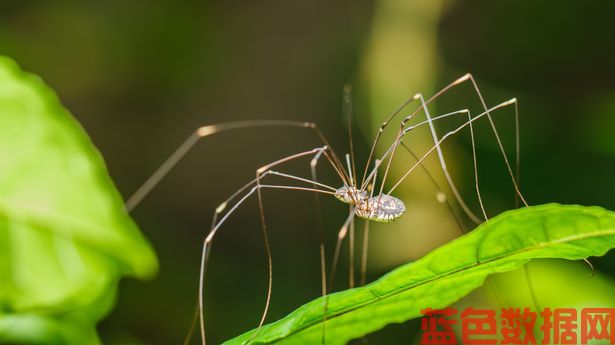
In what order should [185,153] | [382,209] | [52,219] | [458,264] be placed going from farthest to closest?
[185,153] → [382,209] → [52,219] → [458,264]

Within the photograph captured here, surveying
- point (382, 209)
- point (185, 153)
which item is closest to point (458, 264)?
point (382, 209)

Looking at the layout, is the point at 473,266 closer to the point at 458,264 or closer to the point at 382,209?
the point at 458,264

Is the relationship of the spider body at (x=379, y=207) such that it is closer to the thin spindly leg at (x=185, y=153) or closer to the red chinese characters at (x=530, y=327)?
the thin spindly leg at (x=185, y=153)

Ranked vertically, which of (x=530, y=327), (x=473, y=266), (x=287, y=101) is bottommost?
(x=287, y=101)

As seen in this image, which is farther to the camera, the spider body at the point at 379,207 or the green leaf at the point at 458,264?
the spider body at the point at 379,207

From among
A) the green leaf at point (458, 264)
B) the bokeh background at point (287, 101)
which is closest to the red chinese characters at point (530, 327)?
the green leaf at point (458, 264)
